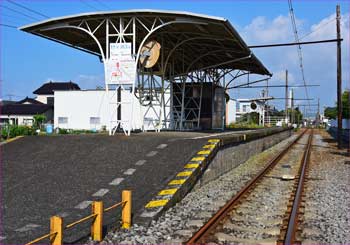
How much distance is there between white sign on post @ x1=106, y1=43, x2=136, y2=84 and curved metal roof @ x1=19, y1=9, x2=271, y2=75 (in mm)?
1365

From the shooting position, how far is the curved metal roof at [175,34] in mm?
16062

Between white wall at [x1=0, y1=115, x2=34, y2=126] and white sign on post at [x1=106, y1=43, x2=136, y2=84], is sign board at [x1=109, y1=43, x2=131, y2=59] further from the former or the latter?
white wall at [x1=0, y1=115, x2=34, y2=126]

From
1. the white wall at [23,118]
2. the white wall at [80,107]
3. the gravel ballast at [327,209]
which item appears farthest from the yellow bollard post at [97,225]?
the white wall at [23,118]

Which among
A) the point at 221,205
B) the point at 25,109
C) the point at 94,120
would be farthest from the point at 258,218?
the point at 25,109

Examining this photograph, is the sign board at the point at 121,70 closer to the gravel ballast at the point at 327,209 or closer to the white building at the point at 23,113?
the gravel ballast at the point at 327,209

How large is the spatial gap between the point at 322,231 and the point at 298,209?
4.95 feet

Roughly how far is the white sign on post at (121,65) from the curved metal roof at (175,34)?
4.48 feet

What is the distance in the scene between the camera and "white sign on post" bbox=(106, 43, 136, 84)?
50.6 ft

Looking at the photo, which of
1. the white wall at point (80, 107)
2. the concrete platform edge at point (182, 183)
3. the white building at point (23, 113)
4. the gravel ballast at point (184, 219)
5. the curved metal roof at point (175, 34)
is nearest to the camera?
the gravel ballast at point (184, 219)

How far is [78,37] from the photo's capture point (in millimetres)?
19750

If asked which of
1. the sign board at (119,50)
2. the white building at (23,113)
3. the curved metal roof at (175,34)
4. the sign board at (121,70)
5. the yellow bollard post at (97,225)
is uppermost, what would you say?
the curved metal roof at (175,34)

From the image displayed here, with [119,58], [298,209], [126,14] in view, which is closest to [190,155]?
[298,209]

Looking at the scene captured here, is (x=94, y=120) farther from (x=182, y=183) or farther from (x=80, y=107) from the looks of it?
(x=182, y=183)

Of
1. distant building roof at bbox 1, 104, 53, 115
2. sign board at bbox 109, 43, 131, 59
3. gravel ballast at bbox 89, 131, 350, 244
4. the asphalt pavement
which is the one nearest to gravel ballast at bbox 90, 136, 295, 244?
gravel ballast at bbox 89, 131, 350, 244
